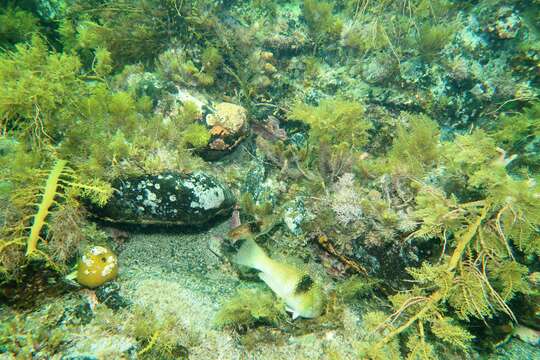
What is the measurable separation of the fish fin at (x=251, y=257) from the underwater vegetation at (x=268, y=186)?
2cm

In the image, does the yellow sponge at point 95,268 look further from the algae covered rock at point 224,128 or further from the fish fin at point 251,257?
the algae covered rock at point 224,128

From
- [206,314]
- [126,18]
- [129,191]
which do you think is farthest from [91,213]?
[126,18]

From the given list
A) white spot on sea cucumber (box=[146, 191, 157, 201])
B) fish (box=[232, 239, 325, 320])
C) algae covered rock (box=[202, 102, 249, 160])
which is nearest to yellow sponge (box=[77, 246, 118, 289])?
white spot on sea cucumber (box=[146, 191, 157, 201])

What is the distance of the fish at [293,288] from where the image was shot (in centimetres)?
280

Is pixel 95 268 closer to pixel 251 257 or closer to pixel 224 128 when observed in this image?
pixel 251 257

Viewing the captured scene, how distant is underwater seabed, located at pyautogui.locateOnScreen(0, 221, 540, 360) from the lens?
7.68 ft

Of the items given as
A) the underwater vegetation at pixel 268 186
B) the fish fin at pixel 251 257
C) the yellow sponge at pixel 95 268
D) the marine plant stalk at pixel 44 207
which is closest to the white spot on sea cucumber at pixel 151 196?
the underwater vegetation at pixel 268 186

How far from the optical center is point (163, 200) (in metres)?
3.35

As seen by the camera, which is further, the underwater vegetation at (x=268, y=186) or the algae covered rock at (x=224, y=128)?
the algae covered rock at (x=224, y=128)

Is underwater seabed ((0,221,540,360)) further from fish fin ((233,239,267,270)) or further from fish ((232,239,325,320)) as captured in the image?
fish fin ((233,239,267,270))

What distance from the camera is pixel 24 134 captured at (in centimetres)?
322

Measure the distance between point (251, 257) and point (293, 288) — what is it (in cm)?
Result: 57

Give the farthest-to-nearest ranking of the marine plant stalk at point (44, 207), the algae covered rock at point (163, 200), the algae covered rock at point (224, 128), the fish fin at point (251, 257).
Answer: the algae covered rock at point (224, 128) → the algae covered rock at point (163, 200) → the fish fin at point (251, 257) → the marine plant stalk at point (44, 207)

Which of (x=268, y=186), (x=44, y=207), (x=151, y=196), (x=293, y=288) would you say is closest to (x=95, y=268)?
(x=44, y=207)
